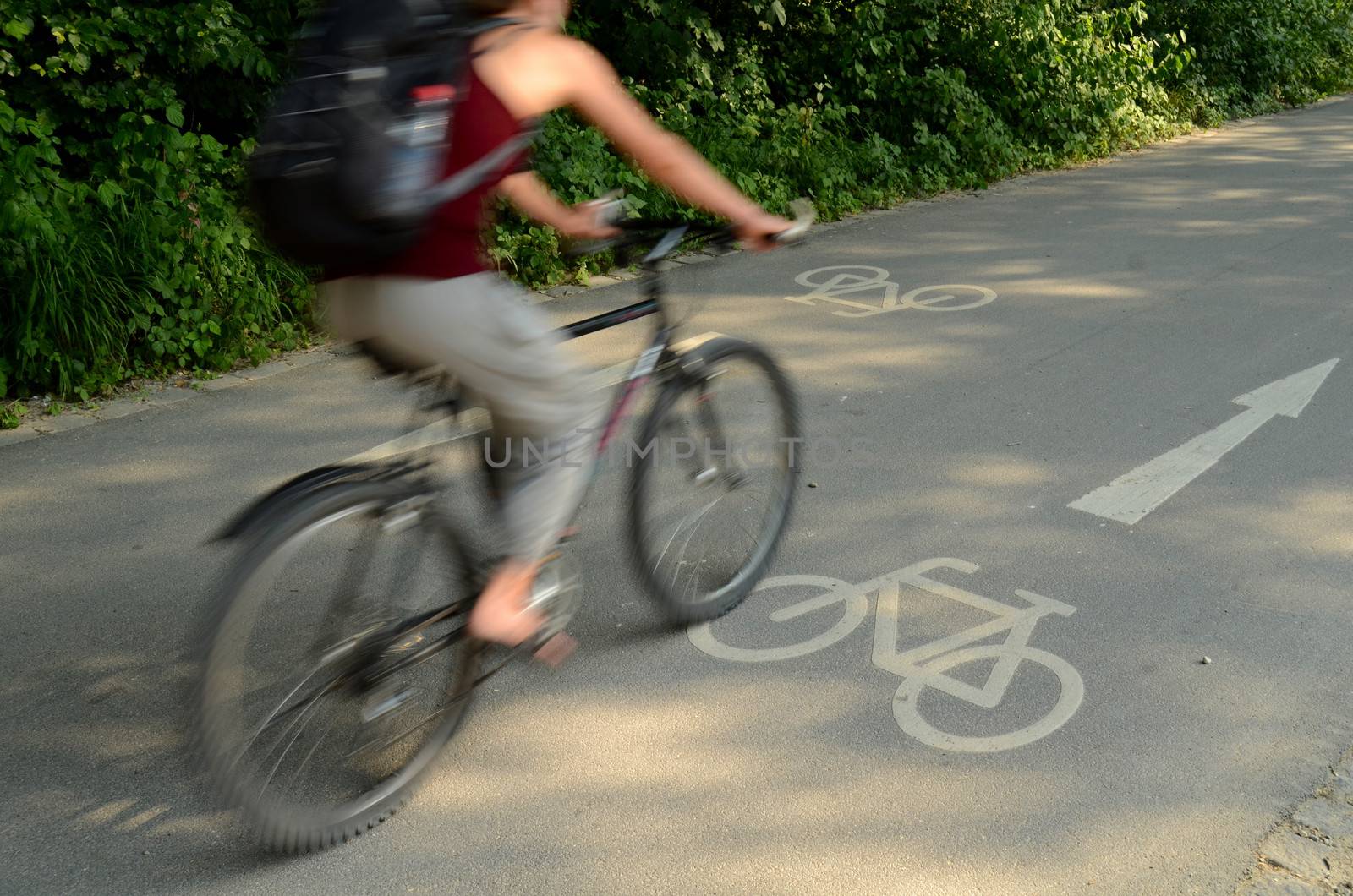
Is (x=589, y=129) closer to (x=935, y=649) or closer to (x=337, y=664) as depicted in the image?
(x=935, y=649)

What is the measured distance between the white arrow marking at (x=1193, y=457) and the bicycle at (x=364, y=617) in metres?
1.91

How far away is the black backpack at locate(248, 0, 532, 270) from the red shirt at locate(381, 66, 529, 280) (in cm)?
9

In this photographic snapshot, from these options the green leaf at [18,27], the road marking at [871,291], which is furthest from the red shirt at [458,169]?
the green leaf at [18,27]

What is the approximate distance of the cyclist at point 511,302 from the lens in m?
2.65

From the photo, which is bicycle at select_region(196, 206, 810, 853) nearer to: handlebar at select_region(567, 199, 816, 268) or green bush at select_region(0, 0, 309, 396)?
handlebar at select_region(567, 199, 816, 268)

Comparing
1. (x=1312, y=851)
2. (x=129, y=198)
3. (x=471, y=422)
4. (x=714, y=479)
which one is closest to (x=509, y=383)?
(x=471, y=422)

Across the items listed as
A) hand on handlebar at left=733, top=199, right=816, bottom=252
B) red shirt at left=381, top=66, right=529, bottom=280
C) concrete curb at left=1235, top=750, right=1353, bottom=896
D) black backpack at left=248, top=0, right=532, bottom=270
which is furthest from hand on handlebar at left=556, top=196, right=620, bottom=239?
concrete curb at left=1235, top=750, right=1353, bottom=896

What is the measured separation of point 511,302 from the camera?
2.83 meters

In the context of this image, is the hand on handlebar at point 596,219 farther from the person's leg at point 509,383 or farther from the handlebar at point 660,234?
the person's leg at point 509,383

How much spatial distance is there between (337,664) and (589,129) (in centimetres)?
Result: 674

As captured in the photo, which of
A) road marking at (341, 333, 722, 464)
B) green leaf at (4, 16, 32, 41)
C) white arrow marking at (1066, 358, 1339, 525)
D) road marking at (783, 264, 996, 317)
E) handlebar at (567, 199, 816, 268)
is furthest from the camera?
road marking at (783, 264, 996, 317)

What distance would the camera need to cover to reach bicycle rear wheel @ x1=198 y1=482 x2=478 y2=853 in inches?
103

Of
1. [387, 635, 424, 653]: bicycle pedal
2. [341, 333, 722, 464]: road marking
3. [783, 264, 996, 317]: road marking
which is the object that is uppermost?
[341, 333, 722, 464]: road marking

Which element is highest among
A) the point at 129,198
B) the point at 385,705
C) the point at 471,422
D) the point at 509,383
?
the point at 129,198
